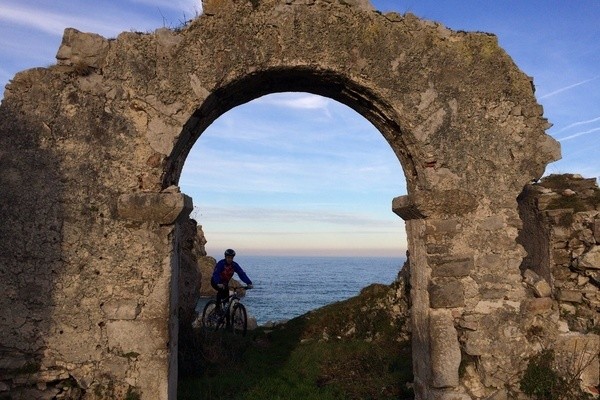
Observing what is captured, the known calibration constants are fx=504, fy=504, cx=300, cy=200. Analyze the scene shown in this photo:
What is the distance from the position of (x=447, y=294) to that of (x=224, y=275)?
547 centimetres

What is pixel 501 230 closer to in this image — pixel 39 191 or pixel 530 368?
pixel 530 368

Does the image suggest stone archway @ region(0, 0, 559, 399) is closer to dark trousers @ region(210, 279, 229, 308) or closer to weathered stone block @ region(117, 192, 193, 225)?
weathered stone block @ region(117, 192, 193, 225)

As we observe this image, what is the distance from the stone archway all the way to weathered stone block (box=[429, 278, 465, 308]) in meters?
0.01

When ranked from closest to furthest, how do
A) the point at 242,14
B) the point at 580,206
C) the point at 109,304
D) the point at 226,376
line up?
the point at 109,304 < the point at 242,14 < the point at 226,376 < the point at 580,206

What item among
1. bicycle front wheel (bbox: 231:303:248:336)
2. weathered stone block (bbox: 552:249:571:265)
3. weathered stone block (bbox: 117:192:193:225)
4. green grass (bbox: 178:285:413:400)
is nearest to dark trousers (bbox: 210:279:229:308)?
bicycle front wheel (bbox: 231:303:248:336)

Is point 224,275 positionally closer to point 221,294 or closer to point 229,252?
point 221,294

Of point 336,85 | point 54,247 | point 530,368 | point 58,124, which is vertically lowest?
point 530,368

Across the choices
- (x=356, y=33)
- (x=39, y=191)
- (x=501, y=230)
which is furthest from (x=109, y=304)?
(x=501, y=230)

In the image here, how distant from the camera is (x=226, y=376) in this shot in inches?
268

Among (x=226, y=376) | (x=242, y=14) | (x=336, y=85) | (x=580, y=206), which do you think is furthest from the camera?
(x=580, y=206)

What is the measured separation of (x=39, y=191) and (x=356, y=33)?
10.3ft

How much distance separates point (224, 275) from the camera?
9.28m

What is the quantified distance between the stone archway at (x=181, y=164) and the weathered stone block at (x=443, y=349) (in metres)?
0.01

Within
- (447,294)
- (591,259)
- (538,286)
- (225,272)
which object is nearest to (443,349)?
(447,294)
